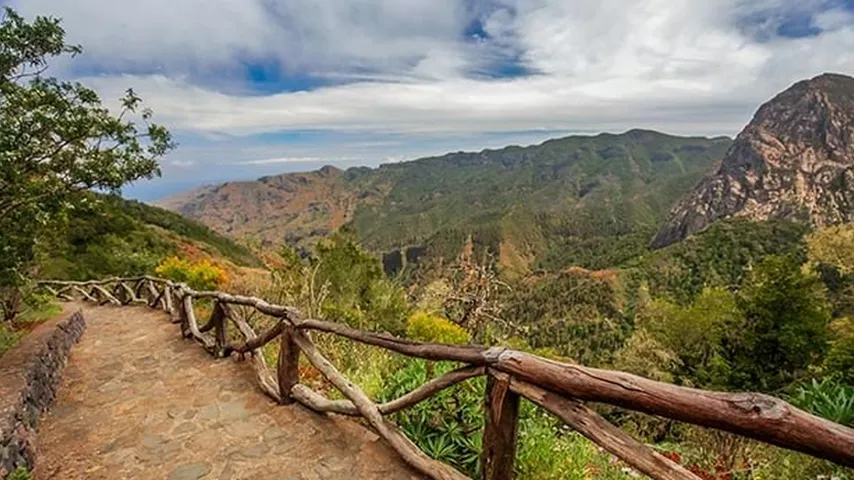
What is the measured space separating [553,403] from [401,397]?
4.31 ft

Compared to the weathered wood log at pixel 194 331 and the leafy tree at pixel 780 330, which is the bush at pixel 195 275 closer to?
the weathered wood log at pixel 194 331

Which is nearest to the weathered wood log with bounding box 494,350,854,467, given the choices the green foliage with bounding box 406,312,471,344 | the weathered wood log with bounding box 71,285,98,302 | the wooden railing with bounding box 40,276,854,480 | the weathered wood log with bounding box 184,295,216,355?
the wooden railing with bounding box 40,276,854,480

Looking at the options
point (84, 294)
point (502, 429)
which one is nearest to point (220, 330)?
point (502, 429)

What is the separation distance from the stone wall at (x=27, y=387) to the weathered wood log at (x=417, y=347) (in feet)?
7.44

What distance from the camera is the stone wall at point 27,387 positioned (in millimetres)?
3744

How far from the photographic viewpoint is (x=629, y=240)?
494 feet

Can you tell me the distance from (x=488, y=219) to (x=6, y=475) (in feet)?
601

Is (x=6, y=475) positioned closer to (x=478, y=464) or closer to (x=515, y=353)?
(x=478, y=464)

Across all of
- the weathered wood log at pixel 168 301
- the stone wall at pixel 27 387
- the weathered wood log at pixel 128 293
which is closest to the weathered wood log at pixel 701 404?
the stone wall at pixel 27 387

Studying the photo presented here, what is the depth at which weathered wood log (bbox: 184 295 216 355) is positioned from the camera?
7.12 m

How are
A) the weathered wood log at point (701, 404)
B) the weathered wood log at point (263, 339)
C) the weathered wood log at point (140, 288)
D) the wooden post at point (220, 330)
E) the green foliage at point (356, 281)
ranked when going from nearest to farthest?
the weathered wood log at point (701, 404), the weathered wood log at point (263, 339), the wooden post at point (220, 330), the weathered wood log at point (140, 288), the green foliage at point (356, 281)

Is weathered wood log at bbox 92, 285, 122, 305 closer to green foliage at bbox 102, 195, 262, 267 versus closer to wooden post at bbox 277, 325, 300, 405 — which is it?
wooden post at bbox 277, 325, 300, 405

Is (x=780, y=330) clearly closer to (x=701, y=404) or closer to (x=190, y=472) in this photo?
(x=701, y=404)

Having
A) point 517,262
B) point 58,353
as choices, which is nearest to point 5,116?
point 58,353
